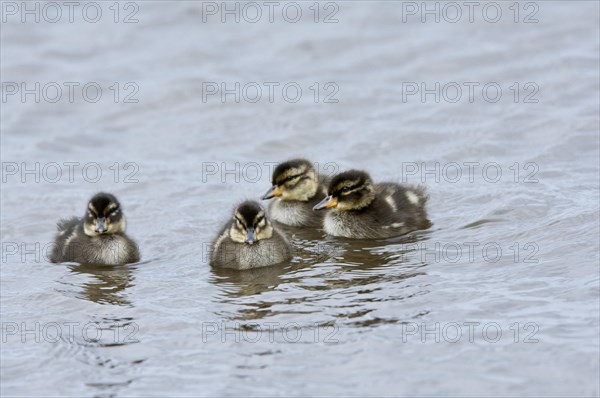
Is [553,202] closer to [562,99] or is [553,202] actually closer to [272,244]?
[272,244]

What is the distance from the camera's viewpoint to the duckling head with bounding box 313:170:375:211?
30.2 feet

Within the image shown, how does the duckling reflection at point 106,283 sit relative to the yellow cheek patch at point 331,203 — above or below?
below

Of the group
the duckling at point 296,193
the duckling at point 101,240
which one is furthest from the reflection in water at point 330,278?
the duckling at point 101,240

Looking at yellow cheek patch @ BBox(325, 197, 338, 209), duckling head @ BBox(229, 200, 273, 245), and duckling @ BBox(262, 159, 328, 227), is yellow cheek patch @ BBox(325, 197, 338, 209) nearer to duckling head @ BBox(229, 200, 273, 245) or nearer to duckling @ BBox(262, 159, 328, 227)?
duckling @ BBox(262, 159, 328, 227)

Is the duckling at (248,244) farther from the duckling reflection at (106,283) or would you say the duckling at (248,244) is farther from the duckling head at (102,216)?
the duckling head at (102,216)

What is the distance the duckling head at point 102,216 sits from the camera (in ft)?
28.4

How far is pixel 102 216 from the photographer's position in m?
8.70

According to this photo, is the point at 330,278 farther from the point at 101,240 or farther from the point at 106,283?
the point at 101,240

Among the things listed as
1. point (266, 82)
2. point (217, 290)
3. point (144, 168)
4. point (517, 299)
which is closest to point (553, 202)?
point (517, 299)

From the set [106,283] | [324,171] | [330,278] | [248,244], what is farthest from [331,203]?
[106,283]

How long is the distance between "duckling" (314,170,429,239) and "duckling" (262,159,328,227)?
0.41 meters

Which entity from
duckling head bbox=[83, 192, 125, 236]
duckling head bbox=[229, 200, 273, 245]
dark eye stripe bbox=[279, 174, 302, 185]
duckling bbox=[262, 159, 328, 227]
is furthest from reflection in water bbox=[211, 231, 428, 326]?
duckling head bbox=[83, 192, 125, 236]

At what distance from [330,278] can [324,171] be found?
302cm

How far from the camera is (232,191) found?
10.6 metres
